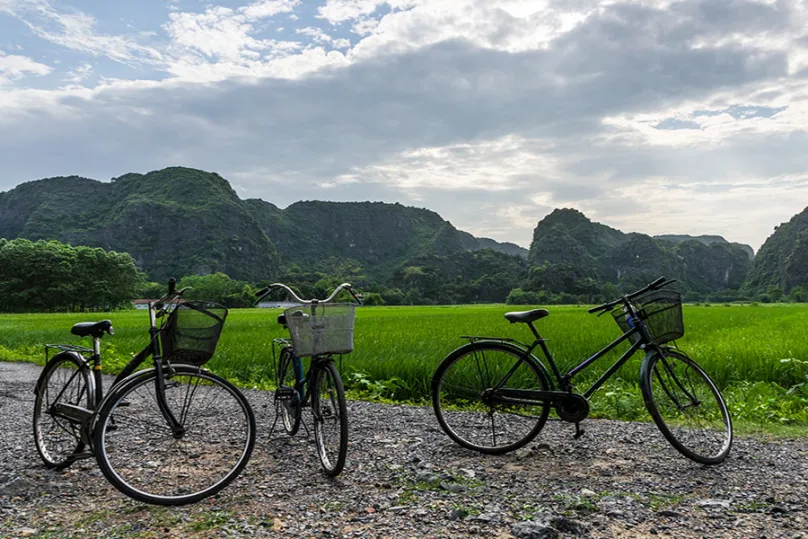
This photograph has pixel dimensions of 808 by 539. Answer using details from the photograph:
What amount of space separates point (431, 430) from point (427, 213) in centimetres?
18494

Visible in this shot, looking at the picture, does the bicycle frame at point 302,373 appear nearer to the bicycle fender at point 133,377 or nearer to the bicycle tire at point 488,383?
the bicycle fender at point 133,377

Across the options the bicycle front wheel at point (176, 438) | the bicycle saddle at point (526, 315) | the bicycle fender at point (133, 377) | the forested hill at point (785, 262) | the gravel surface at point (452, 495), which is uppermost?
the forested hill at point (785, 262)

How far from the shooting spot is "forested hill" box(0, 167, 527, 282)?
385ft

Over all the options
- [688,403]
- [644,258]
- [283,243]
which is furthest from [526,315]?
[283,243]

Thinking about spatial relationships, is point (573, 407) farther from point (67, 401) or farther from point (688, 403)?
point (67, 401)

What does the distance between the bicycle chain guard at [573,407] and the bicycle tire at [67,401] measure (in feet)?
10.7

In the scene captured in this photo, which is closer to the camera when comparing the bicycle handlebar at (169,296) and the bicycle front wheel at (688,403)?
the bicycle handlebar at (169,296)

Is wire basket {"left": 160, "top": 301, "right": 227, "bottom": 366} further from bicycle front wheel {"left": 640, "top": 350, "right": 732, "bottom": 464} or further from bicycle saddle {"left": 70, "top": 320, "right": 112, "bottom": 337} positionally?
bicycle front wheel {"left": 640, "top": 350, "right": 732, "bottom": 464}

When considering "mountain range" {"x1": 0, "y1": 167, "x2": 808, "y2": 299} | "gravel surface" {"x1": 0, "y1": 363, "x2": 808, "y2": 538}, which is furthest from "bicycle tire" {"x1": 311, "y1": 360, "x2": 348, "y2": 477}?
"mountain range" {"x1": 0, "y1": 167, "x2": 808, "y2": 299}

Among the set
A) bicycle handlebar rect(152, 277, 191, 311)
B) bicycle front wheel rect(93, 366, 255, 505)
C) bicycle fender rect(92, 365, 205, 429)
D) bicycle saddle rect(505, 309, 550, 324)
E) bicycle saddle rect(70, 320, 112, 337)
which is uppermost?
bicycle handlebar rect(152, 277, 191, 311)

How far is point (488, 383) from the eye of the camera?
14.2 feet

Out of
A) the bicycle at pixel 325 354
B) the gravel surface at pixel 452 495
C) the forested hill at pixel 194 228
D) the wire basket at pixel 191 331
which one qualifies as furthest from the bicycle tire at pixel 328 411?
the forested hill at pixel 194 228

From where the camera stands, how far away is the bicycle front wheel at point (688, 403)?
4.03 metres

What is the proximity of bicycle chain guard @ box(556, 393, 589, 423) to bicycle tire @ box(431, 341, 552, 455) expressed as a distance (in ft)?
0.34
